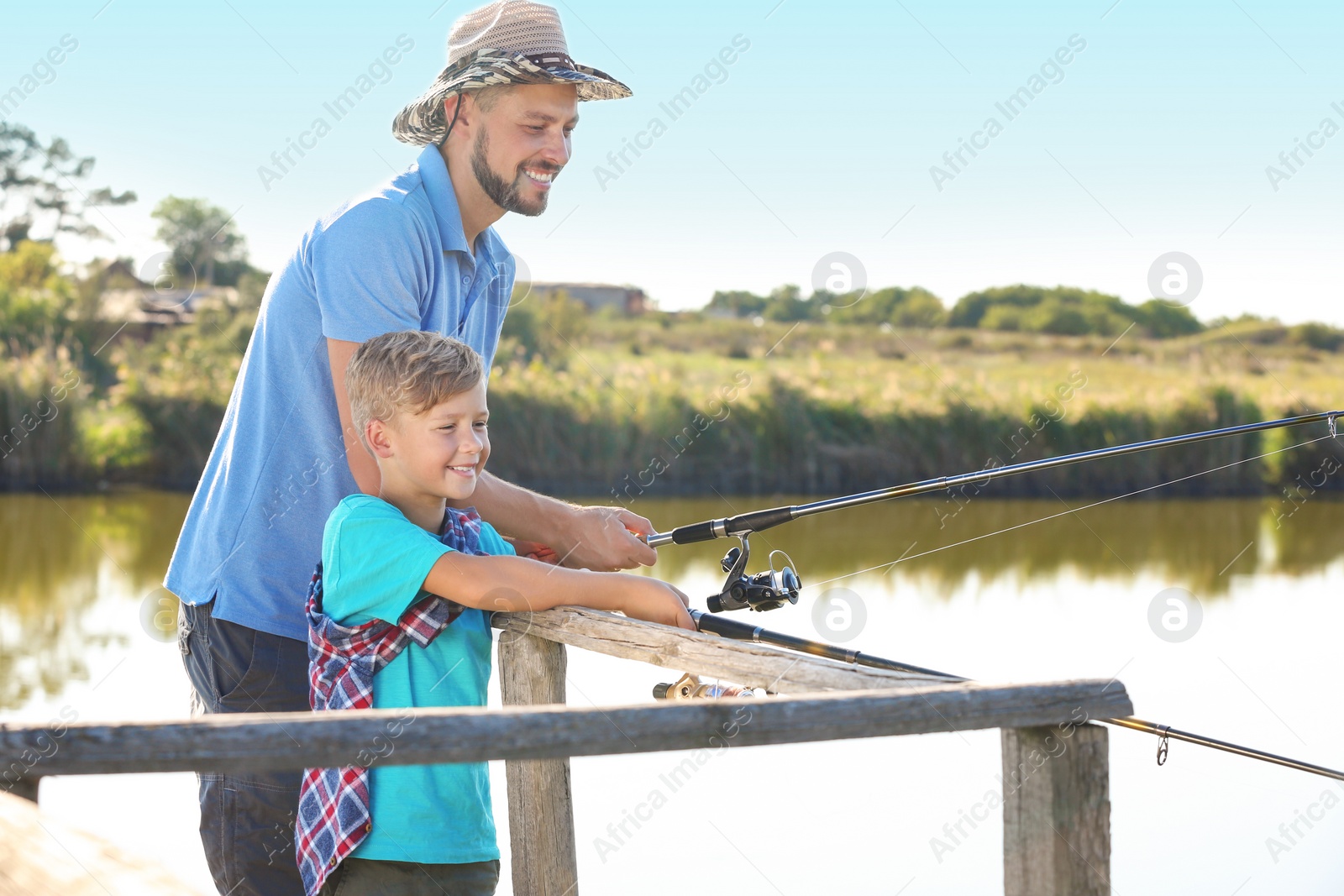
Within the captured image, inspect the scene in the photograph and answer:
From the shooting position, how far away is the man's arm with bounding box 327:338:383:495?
5.89 ft

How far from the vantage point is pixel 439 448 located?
1.73 meters

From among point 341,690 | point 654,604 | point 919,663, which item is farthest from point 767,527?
point 919,663

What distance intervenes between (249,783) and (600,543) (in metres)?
0.62

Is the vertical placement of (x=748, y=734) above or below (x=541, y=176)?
below

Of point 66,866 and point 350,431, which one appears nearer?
point 66,866

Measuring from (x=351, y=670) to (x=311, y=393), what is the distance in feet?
1.50

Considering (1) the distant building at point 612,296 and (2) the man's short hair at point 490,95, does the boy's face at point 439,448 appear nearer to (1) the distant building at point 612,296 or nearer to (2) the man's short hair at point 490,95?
(2) the man's short hair at point 490,95

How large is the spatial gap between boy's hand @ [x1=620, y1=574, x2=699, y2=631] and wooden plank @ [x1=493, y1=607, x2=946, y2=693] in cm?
4

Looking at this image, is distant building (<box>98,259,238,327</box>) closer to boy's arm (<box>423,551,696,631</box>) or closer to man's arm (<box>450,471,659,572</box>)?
man's arm (<box>450,471,659,572</box>)

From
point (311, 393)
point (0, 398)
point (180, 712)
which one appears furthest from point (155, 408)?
point (311, 393)

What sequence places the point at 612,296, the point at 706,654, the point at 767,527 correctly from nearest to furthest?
the point at 706,654 < the point at 767,527 < the point at 612,296

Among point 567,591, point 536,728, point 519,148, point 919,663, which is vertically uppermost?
point 519,148

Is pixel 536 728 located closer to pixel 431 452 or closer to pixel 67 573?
pixel 431 452

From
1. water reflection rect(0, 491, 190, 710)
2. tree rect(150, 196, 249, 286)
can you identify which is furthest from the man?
tree rect(150, 196, 249, 286)
